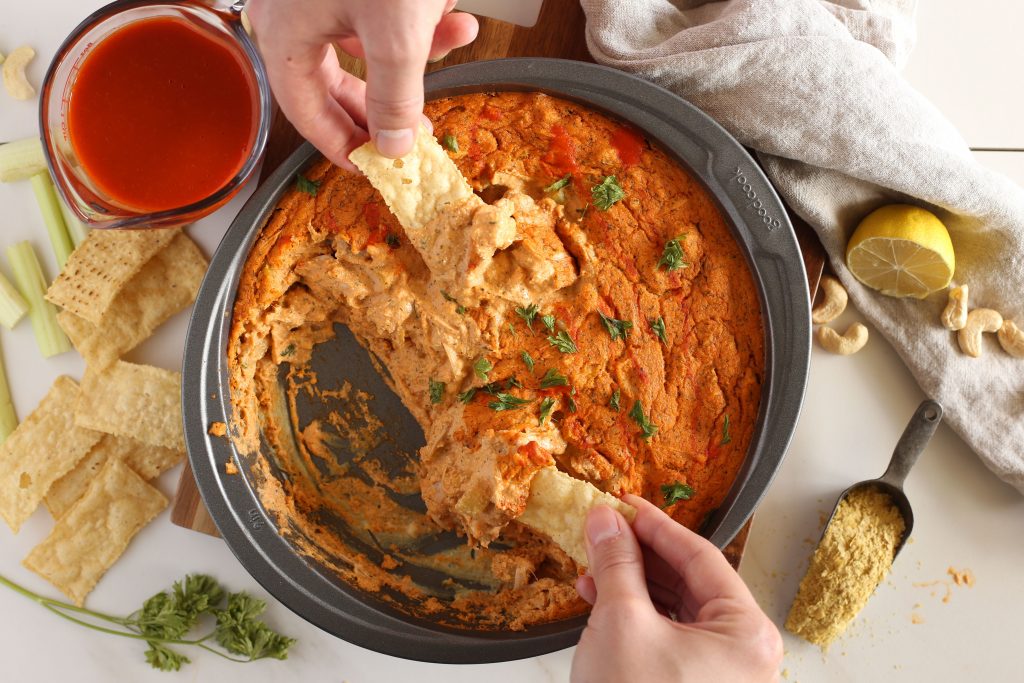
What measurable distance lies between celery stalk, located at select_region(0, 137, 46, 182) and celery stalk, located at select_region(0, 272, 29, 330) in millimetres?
474

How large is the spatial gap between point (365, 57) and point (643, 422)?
148 cm

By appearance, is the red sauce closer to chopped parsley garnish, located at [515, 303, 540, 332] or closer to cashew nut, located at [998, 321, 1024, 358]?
chopped parsley garnish, located at [515, 303, 540, 332]

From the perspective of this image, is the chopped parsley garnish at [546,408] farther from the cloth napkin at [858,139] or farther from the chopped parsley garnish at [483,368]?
the cloth napkin at [858,139]

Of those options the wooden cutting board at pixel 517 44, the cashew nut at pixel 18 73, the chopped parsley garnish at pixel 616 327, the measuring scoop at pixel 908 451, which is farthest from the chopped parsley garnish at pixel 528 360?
the cashew nut at pixel 18 73

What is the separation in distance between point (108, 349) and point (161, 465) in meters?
0.54

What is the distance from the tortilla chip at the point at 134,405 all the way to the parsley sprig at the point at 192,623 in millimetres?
657

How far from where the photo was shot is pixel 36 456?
3348 millimetres

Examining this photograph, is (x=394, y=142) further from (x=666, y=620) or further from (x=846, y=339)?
(x=846, y=339)

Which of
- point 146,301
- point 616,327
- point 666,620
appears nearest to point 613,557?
point 666,620

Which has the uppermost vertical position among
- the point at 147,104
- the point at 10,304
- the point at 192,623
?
the point at 147,104

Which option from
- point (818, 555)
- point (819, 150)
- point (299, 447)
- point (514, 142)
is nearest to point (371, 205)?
point (514, 142)

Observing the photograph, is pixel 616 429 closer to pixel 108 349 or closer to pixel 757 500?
pixel 757 500

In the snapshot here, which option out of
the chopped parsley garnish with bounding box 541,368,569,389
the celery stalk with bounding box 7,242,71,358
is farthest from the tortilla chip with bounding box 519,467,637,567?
the celery stalk with bounding box 7,242,71,358

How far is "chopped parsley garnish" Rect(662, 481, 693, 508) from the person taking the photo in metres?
2.72
